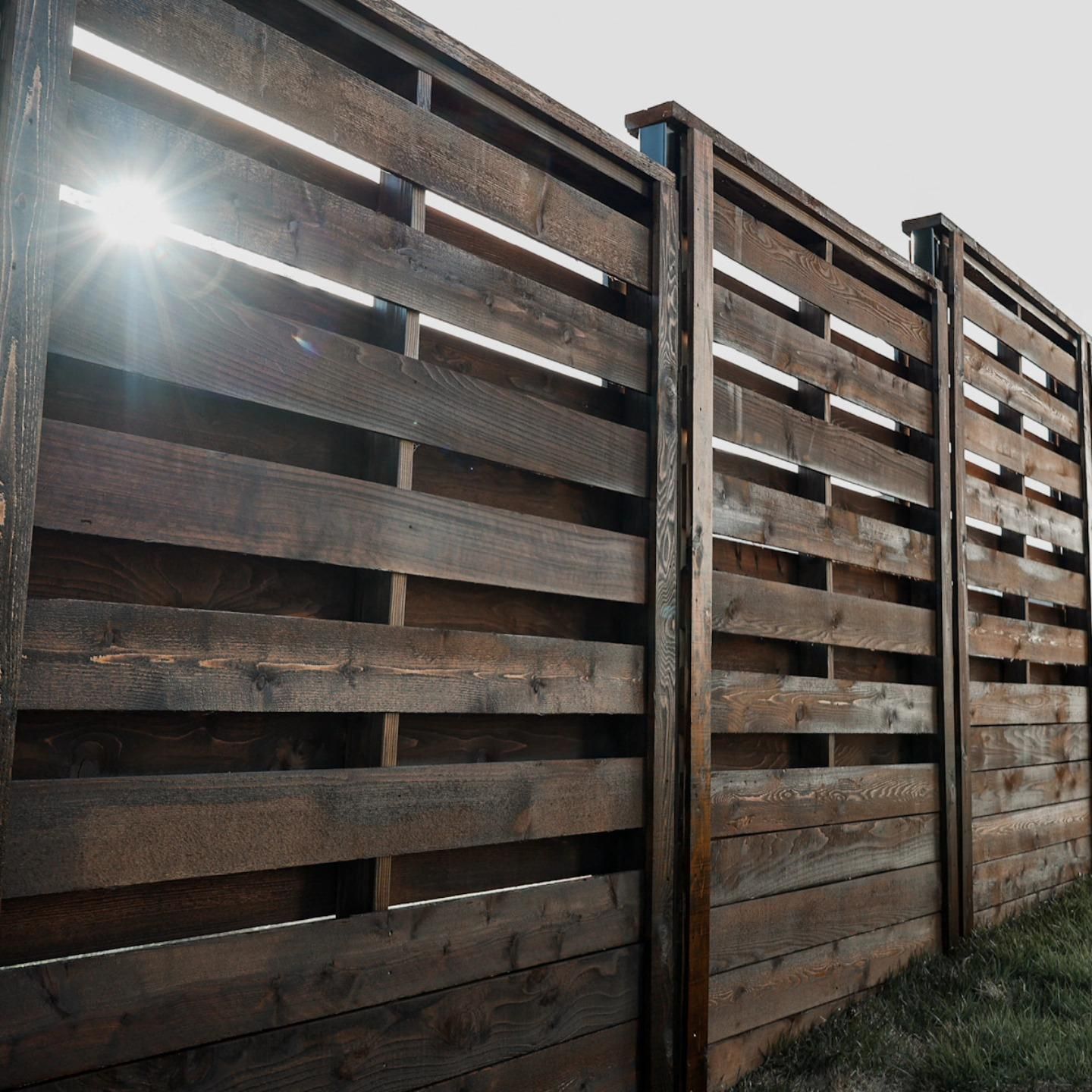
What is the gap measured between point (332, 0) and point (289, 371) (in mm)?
792

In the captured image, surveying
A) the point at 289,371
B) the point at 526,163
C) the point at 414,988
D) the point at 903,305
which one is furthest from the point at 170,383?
the point at 903,305

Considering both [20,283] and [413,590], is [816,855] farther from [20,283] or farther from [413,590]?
[20,283]

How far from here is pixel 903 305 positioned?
4234mm

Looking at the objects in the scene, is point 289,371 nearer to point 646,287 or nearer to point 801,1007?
point 646,287

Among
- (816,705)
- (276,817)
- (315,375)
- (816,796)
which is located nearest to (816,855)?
(816,796)

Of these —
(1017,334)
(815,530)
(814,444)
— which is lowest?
(815,530)

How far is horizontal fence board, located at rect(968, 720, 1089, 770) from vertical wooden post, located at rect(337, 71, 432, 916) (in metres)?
2.96

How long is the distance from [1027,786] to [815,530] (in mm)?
2157

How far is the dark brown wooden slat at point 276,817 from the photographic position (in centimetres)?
167

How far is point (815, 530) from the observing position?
11.4 feet

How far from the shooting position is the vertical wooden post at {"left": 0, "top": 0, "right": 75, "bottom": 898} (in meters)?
1.61

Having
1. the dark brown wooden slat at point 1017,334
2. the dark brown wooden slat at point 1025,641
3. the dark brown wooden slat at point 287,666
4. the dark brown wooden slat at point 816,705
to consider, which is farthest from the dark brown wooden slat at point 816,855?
the dark brown wooden slat at point 1017,334

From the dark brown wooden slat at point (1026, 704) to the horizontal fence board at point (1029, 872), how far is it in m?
0.60

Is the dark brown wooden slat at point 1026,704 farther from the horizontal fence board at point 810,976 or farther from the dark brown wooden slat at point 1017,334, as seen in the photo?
the dark brown wooden slat at point 1017,334
